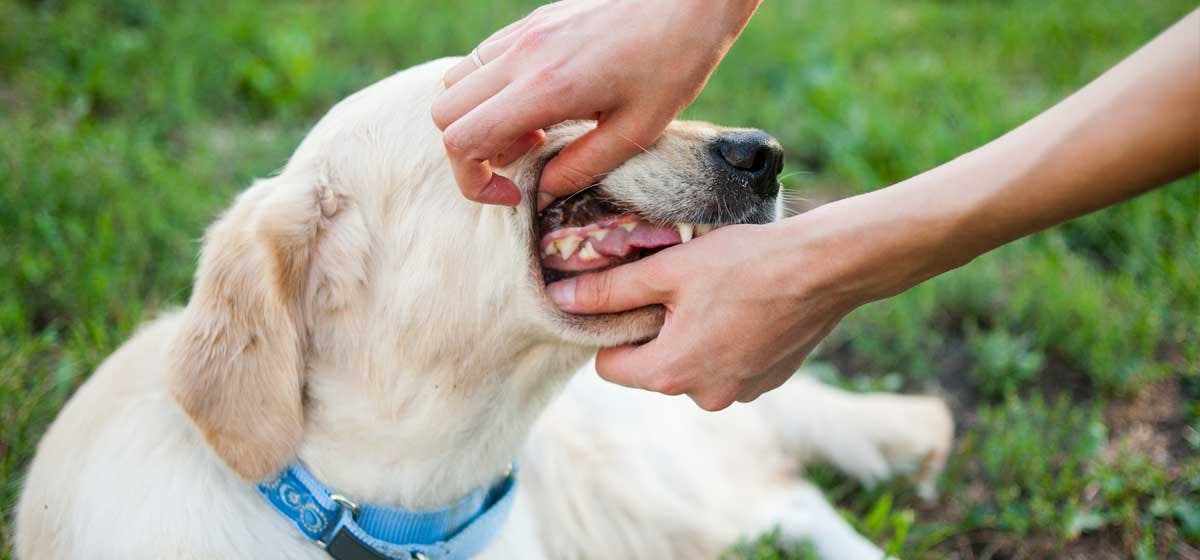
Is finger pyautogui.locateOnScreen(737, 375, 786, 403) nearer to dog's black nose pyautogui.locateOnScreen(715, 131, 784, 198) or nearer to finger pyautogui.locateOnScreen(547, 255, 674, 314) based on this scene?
finger pyautogui.locateOnScreen(547, 255, 674, 314)

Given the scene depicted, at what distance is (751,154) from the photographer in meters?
2.13

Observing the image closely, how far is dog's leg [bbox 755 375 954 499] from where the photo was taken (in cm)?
341

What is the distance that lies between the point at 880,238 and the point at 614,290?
0.58m

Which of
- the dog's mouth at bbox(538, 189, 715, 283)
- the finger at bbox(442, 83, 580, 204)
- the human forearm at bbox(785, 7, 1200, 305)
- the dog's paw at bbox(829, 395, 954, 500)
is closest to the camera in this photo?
the human forearm at bbox(785, 7, 1200, 305)

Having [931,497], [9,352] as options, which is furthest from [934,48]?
[9,352]

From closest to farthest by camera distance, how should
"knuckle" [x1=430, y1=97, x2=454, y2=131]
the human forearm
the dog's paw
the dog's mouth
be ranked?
the human forearm → "knuckle" [x1=430, y1=97, x2=454, y2=131] → the dog's mouth → the dog's paw

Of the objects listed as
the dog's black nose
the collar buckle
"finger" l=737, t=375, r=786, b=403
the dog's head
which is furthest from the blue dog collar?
the dog's black nose

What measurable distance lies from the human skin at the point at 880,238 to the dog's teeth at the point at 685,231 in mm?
87

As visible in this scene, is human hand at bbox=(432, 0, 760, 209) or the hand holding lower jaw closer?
human hand at bbox=(432, 0, 760, 209)

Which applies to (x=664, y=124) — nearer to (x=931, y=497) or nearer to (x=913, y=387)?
(x=931, y=497)

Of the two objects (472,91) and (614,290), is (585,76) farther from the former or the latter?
(614,290)

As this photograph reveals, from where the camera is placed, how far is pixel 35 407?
3.06 m

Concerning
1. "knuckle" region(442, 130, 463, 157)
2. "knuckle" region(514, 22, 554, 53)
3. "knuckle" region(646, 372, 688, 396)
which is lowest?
"knuckle" region(646, 372, 688, 396)

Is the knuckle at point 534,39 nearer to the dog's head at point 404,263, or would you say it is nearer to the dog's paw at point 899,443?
the dog's head at point 404,263
